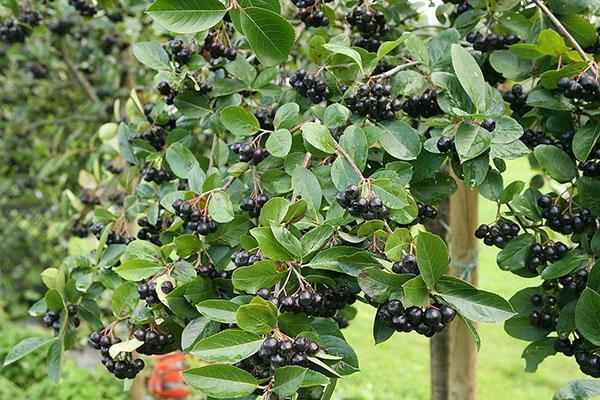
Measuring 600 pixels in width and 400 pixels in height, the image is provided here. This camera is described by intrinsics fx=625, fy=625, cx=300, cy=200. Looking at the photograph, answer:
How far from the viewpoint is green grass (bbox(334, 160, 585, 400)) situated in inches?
150

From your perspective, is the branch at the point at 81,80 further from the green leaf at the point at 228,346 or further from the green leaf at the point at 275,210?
the green leaf at the point at 228,346

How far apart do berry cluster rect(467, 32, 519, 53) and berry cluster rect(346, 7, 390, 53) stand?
0.54ft

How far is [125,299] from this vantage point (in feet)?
3.33

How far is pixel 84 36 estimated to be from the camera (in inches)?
98.1

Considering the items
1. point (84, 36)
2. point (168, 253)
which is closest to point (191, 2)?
point (168, 253)

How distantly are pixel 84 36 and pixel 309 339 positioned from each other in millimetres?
2109

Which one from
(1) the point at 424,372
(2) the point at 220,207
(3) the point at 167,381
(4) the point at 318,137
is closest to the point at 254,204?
(2) the point at 220,207

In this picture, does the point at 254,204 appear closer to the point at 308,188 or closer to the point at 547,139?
the point at 308,188

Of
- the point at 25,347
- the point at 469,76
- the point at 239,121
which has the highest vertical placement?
the point at 469,76

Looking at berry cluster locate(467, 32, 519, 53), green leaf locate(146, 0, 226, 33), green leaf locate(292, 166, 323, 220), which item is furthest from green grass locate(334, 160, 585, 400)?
green leaf locate(146, 0, 226, 33)

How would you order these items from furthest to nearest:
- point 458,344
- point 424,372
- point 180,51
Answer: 1. point 424,372
2. point 458,344
3. point 180,51

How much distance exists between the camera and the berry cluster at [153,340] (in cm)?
93

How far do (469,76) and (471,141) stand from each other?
101mm

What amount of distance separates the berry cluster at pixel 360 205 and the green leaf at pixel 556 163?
0.32 m
